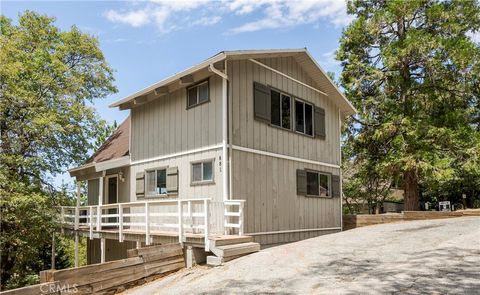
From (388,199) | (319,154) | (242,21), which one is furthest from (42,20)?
(388,199)

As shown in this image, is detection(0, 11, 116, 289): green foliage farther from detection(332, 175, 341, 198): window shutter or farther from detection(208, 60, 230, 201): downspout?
detection(332, 175, 341, 198): window shutter

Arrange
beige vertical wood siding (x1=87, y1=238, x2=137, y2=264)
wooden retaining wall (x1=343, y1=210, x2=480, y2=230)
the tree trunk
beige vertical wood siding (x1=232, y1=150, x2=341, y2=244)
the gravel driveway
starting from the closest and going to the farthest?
the gravel driveway < beige vertical wood siding (x1=232, y1=150, x2=341, y2=244) < beige vertical wood siding (x1=87, y1=238, x2=137, y2=264) < wooden retaining wall (x1=343, y1=210, x2=480, y2=230) < the tree trunk

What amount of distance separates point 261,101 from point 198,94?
6.43 feet

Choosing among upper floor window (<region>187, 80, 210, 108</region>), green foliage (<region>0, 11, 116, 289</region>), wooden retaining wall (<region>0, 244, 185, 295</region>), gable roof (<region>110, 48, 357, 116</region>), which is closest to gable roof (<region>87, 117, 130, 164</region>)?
green foliage (<region>0, 11, 116, 289</region>)

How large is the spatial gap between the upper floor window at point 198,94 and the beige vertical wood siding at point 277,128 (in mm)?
986

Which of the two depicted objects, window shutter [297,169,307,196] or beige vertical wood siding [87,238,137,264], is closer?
window shutter [297,169,307,196]

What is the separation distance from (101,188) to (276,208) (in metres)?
7.50

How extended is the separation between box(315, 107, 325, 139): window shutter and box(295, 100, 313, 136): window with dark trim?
0.31 meters

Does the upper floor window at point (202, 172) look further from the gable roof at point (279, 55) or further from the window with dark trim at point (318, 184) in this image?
the window with dark trim at point (318, 184)

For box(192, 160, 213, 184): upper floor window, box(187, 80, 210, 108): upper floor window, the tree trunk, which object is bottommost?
the tree trunk

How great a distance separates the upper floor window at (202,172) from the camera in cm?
1183

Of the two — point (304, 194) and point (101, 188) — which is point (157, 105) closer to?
point (101, 188)

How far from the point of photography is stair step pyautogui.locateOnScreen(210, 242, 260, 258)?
30.4 feet

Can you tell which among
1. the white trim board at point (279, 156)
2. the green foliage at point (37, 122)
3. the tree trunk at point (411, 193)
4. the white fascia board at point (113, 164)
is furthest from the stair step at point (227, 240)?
the tree trunk at point (411, 193)
